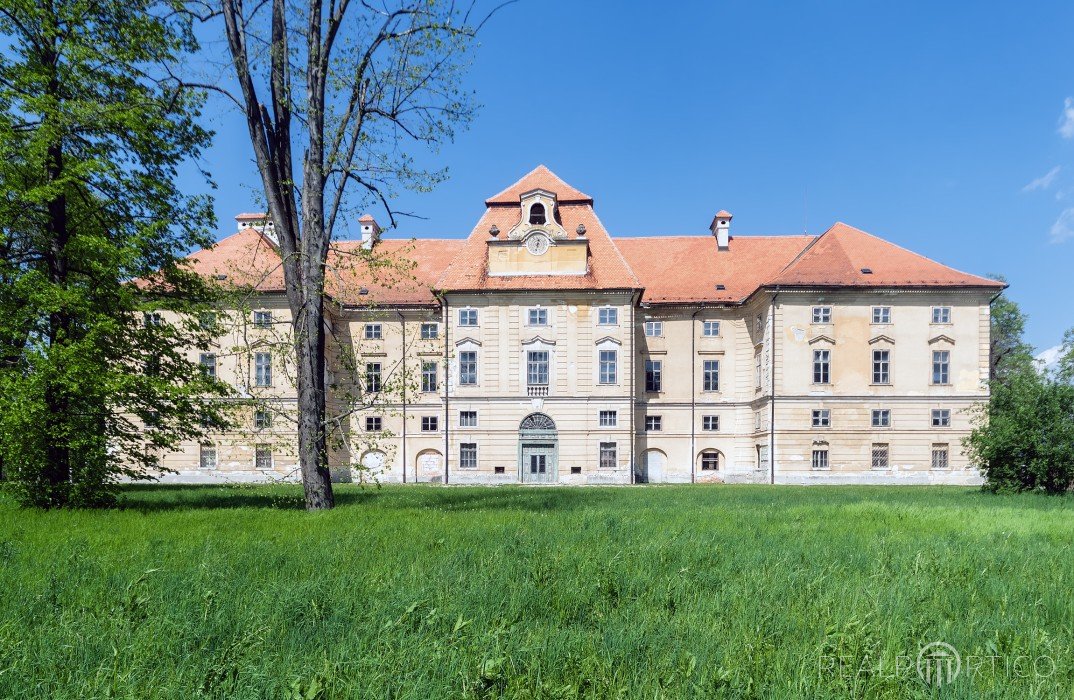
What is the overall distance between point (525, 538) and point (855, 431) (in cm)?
3168

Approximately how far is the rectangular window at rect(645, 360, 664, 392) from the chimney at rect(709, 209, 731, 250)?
9797 millimetres

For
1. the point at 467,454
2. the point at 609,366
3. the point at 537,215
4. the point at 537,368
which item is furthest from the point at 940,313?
the point at 467,454

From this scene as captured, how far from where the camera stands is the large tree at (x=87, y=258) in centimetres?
1192

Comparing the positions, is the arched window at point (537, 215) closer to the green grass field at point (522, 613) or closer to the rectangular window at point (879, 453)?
the rectangular window at point (879, 453)

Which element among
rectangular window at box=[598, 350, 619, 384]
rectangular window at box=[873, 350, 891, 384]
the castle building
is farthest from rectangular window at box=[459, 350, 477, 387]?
rectangular window at box=[873, 350, 891, 384]

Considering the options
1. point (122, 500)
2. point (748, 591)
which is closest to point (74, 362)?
point (122, 500)

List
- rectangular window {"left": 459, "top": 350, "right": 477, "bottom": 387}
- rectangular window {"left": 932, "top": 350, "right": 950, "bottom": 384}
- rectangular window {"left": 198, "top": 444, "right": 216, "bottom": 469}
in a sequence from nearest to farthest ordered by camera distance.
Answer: rectangular window {"left": 932, "top": 350, "right": 950, "bottom": 384}, rectangular window {"left": 459, "top": 350, "right": 477, "bottom": 387}, rectangular window {"left": 198, "top": 444, "right": 216, "bottom": 469}

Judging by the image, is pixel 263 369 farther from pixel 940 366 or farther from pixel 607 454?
pixel 940 366

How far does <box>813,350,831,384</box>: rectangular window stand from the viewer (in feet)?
114

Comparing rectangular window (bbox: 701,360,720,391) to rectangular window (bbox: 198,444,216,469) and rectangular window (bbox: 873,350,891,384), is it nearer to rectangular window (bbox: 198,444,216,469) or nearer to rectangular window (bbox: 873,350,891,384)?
rectangular window (bbox: 873,350,891,384)

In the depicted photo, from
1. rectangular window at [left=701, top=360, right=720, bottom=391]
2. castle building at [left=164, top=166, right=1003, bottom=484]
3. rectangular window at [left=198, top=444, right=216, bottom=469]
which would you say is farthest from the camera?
rectangular window at [left=701, top=360, right=720, bottom=391]

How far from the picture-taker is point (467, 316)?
116ft

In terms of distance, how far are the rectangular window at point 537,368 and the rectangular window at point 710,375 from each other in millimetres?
10314

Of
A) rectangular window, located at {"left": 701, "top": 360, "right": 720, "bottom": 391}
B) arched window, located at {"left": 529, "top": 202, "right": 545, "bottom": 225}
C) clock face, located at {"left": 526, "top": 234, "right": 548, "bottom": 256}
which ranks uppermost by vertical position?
arched window, located at {"left": 529, "top": 202, "right": 545, "bottom": 225}
